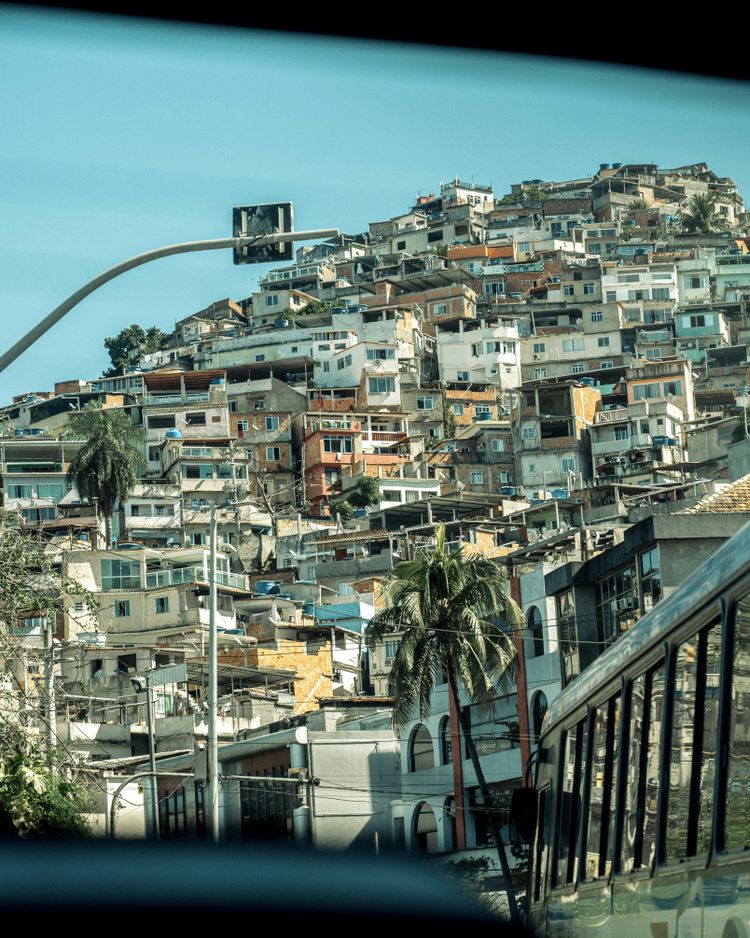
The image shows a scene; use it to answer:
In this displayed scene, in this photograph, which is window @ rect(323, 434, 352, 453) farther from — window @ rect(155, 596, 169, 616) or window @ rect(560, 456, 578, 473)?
window @ rect(155, 596, 169, 616)

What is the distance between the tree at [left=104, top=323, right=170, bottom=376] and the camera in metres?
155

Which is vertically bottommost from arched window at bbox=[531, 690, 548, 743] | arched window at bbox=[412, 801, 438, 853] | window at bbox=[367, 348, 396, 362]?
arched window at bbox=[412, 801, 438, 853]

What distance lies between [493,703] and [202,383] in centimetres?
7029

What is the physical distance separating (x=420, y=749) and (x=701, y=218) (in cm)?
11719

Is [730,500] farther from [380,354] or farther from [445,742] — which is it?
[380,354]

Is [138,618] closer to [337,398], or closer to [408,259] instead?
[337,398]

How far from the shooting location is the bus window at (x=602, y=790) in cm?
870

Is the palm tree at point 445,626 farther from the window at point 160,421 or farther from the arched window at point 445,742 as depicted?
the window at point 160,421

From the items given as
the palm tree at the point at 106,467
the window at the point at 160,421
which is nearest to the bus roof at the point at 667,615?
the palm tree at the point at 106,467

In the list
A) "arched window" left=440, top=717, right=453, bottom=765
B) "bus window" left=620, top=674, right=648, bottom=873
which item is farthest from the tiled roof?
"bus window" left=620, top=674, right=648, bottom=873

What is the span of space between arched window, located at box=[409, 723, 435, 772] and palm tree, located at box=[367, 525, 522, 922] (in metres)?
6.26

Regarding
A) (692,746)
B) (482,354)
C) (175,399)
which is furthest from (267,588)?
(692,746)

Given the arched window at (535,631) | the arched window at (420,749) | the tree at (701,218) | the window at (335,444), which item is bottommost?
the arched window at (420,749)

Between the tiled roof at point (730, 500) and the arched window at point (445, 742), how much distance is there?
12802 millimetres
